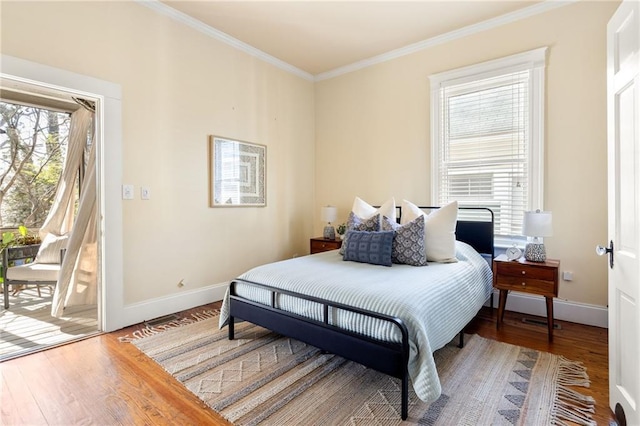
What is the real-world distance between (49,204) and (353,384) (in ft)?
15.1

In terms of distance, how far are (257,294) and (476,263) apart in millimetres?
1916

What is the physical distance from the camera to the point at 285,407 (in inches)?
68.5

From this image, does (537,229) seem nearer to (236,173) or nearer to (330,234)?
(330,234)

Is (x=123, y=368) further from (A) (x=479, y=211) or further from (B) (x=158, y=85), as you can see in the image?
(A) (x=479, y=211)

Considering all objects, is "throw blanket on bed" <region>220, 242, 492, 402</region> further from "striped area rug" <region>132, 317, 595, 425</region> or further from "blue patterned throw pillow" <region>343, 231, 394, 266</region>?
"striped area rug" <region>132, 317, 595, 425</region>

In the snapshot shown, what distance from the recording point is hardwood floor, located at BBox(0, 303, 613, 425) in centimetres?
167

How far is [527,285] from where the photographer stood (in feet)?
8.77

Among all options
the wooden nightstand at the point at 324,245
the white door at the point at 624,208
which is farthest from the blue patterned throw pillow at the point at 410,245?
the wooden nightstand at the point at 324,245

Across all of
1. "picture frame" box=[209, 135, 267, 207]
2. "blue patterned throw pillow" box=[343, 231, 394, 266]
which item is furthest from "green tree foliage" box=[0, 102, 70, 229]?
"blue patterned throw pillow" box=[343, 231, 394, 266]

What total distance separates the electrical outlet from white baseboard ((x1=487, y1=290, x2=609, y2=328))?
373 cm

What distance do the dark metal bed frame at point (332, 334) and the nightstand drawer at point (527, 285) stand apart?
2.28ft

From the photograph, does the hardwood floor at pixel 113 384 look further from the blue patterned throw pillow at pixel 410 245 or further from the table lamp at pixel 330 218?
the table lamp at pixel 330 218

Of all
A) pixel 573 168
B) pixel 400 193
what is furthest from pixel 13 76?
pixel 573 168

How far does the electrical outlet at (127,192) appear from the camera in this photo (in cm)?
286
